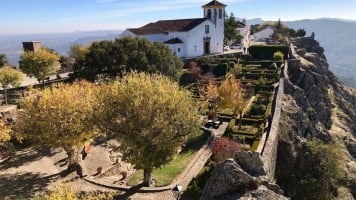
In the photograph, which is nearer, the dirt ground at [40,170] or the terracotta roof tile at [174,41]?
the dirt ground at [40,170]

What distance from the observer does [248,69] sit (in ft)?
211

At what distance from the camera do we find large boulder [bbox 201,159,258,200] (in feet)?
62.3

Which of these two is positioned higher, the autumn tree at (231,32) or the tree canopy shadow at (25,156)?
the autumn tree at (231,32)

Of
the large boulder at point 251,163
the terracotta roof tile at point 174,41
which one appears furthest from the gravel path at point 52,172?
the terracotta roof tile at point 174,41

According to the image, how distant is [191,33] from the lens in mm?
74375

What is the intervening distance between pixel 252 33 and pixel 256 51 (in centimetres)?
4636

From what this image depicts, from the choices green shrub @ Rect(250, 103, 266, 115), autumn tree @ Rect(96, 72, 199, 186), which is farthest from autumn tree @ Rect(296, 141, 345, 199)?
autumn tree @ Rect(96, 72, 199, 186)

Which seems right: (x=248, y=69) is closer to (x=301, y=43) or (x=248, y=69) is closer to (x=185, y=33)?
(x=185, y=33)

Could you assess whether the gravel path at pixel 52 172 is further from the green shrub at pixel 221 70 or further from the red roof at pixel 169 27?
the red roof at pixel 169 27

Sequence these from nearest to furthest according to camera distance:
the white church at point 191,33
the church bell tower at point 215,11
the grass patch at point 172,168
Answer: the grass patch at point 172,168 → the white church at point 191,33 → the church bell tower at point 215,11

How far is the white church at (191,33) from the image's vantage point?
73.9 meters

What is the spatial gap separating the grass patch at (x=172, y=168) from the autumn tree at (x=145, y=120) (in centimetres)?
263

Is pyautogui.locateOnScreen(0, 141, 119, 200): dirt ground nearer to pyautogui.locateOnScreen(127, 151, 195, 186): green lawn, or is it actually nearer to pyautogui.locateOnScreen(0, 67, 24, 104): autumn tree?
pyautogui.locateOnScreen(127, 151, 195, 186): green lawn

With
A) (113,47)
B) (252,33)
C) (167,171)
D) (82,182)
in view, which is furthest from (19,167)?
(252,33)
